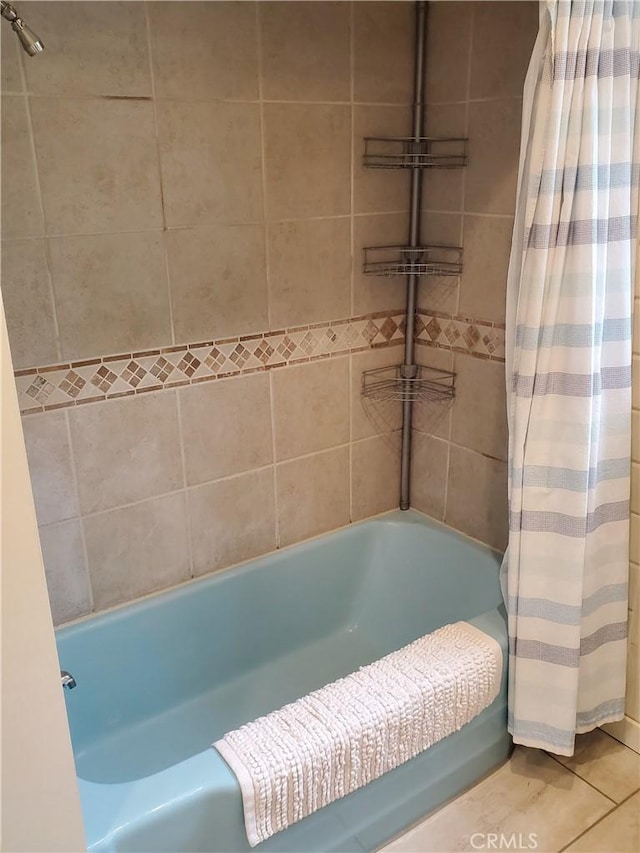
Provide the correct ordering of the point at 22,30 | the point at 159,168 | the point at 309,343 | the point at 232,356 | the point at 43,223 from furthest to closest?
the point at 309,343 < the point at 232,356 < the point at 159,168 < the point at 43,223 < the point at 22,30

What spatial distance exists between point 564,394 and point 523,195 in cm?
43

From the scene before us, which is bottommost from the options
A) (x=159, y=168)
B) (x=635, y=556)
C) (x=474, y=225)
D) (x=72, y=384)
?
(x=635, y=556)

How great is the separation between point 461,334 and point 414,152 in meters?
0.54

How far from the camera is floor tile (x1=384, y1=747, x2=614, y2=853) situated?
1647 millimetres

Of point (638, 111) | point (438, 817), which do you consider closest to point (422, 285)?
point (638, 111)

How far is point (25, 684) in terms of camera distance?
2.74 ft

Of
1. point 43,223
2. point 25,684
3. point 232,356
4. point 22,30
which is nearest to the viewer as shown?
point 25,684

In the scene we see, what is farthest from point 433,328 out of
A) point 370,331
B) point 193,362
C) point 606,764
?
point 606,764

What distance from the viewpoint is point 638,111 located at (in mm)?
1479

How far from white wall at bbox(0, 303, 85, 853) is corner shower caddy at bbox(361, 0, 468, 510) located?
1467 millimetres

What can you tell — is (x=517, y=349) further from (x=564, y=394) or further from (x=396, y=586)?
(x=396, y=586)

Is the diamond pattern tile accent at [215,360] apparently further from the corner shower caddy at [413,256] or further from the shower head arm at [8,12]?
the shower head arm at [8,12]

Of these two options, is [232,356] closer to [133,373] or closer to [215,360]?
[215,360]

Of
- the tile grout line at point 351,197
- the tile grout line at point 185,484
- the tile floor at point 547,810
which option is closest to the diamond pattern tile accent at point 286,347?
the tile grout line at point 351,197
